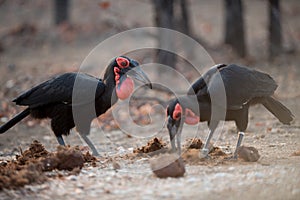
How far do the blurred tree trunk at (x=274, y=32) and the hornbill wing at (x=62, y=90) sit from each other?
8499 millimetres

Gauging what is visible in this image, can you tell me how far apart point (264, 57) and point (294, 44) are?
1.08 meters

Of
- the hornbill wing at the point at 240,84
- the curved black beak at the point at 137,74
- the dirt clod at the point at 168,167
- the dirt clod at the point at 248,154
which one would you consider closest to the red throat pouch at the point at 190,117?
the hornbill wing at the point at 240,84

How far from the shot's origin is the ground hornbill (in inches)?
247

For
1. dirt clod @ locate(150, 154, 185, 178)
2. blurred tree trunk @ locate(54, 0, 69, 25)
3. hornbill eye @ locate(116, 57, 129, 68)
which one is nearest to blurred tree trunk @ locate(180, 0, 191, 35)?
blurred tree trunk @ locate(54, 0, 69, 25)

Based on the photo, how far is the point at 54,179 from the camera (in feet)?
18.5

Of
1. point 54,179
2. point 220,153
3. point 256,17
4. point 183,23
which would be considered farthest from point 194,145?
point 256,17

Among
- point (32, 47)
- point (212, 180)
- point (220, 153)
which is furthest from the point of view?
point (32, 47)

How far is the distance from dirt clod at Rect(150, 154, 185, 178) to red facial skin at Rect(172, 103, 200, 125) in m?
0.72

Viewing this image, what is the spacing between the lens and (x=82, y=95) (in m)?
7.34

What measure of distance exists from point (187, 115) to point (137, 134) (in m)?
3.43

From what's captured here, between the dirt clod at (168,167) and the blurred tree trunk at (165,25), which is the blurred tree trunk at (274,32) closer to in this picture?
the blurred tree trunk at (165,25)

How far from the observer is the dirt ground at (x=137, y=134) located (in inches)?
206

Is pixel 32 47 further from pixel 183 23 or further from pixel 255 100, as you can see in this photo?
pixel 255 100

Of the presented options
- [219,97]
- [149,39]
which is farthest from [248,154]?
[149,39]
